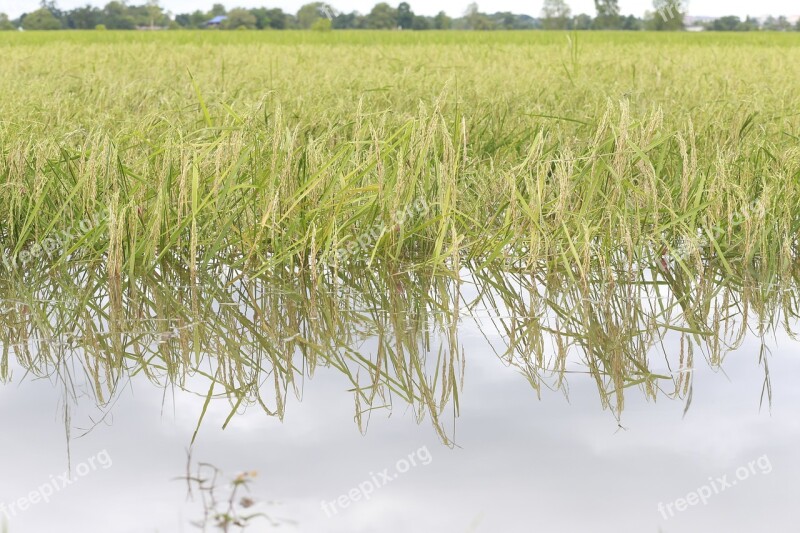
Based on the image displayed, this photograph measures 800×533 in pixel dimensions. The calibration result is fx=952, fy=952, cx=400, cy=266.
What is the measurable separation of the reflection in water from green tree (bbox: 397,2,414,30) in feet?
187

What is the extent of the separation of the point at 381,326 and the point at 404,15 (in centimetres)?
5810

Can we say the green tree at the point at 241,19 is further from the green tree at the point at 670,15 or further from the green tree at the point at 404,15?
the green tree at the point at 670,15

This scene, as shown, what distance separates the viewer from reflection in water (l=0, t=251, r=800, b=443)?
2246mm

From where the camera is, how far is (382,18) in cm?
5509

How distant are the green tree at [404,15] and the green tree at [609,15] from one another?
40.5ft

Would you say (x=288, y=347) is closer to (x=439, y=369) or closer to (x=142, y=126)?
(x=439, y=369)

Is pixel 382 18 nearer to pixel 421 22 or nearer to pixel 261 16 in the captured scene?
pixel 421 22

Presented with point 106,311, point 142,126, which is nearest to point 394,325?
point 106,311

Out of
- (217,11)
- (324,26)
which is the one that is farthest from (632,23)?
(324,26)

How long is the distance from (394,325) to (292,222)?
2.08 ft

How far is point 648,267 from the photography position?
3227 mm

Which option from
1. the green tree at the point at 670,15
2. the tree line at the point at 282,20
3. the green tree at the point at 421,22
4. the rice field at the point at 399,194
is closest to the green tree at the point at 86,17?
the tree line at the point at 282,20

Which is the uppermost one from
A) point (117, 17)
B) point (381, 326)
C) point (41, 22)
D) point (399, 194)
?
point (117, 17)

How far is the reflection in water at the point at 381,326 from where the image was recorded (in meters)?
2.25
